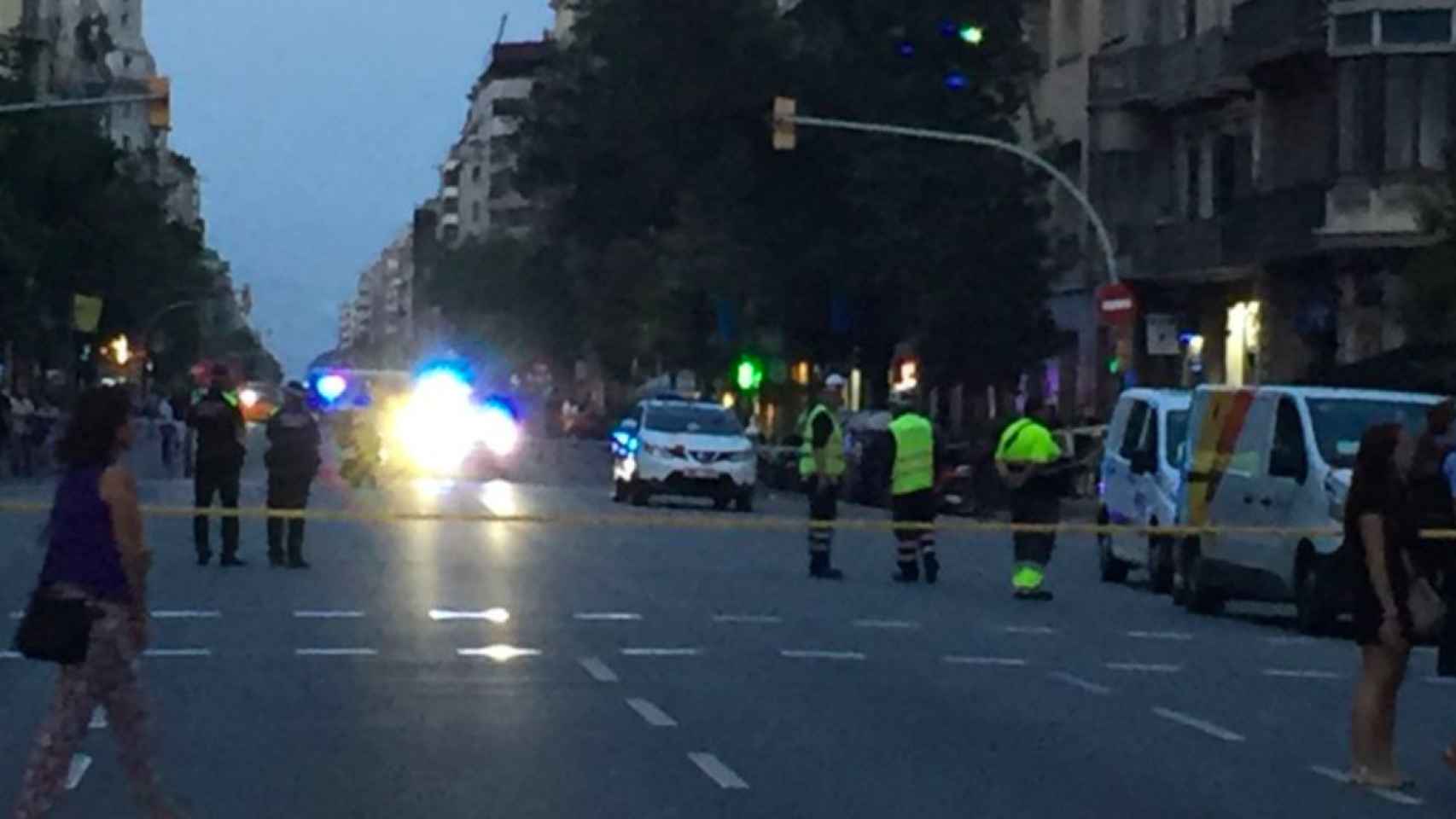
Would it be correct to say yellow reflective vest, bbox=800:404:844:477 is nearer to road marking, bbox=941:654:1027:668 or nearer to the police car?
road marking, bbox=941:654:1027:668

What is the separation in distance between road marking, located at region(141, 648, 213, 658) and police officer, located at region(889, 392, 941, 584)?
10.3 m

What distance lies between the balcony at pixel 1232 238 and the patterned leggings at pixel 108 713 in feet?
124

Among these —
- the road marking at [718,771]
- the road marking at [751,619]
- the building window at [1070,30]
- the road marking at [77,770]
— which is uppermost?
the building window at [1070,30]

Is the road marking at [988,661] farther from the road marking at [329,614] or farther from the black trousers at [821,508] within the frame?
the black trousers at [821,508]

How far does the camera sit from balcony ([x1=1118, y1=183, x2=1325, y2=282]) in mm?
50125

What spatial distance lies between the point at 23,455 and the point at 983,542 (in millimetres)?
26045

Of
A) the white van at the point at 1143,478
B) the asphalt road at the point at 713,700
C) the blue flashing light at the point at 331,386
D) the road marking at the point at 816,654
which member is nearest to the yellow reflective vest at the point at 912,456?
the asphalt road at the point at 713,700

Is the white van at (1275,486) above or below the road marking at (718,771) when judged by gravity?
above

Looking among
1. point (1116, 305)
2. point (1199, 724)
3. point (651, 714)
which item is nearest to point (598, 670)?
point (651, 714)

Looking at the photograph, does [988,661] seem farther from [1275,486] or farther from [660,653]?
[1275,486]

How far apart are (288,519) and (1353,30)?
Result: 21997 millimetres

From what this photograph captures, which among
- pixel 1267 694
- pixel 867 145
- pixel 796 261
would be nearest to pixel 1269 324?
pixel 867 145

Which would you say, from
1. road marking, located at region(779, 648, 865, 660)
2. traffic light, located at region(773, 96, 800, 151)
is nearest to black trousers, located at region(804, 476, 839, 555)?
road marking, located at region(779, 648, 865, 660)

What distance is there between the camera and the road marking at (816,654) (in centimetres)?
2284
